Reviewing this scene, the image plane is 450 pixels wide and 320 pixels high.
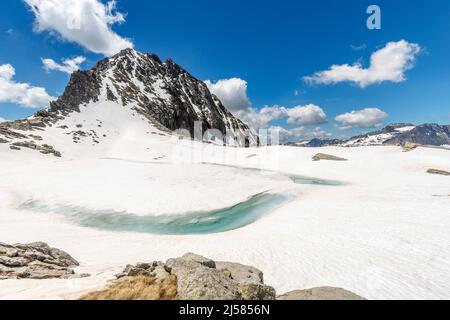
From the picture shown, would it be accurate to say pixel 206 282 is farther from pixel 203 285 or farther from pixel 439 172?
pixel 439 172

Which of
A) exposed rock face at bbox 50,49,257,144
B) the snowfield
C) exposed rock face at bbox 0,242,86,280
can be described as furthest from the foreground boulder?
exposed rock face at bbox 50,49,257,144

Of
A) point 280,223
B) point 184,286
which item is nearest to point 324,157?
point 280,223

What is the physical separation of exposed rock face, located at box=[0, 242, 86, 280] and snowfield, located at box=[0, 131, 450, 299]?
1066mm

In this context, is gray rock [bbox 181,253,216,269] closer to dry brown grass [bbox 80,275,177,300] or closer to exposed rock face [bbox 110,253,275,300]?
exposed rock face [bbox 110,253,275,300]

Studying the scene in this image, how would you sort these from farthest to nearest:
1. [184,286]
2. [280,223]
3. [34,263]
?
[280,223] → [34,263] → [184,286]

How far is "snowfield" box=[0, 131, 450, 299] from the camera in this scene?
11.7 m

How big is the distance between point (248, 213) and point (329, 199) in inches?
305

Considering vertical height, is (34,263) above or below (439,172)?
below

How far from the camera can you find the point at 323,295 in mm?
9172

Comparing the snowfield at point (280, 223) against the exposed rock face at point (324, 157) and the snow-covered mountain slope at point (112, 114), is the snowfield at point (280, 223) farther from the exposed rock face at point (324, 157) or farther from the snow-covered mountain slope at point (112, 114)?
the snow-covered mountain slope at point (112, 114)

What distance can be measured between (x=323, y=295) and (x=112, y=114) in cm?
12612

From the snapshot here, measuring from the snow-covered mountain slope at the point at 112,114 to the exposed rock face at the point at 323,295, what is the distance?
73968 mm

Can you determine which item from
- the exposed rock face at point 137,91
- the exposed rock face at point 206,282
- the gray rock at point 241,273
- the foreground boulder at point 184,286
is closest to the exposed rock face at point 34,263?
the exposed rock face at point 206,282

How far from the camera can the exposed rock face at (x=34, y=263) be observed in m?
10.3
